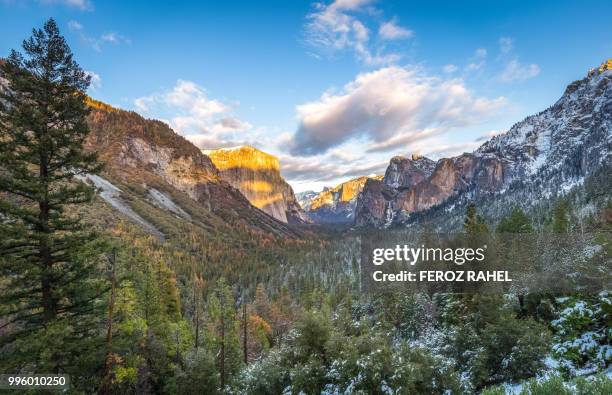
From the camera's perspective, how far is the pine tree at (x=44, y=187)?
477 inches

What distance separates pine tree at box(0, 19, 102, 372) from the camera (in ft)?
39.7

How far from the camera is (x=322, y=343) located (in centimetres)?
1930

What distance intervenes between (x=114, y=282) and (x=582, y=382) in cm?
1725

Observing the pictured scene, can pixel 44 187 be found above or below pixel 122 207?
below

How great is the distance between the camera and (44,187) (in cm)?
1249

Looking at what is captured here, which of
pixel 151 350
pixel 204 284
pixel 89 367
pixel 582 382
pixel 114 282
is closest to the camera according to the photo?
pixel 582 382

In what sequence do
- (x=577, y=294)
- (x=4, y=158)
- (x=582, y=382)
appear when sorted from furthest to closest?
(x=577, y=294) < (x=4, y=158) < (x=582, y=382)

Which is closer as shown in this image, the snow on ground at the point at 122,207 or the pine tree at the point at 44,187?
the pine tree at the point at 44,187

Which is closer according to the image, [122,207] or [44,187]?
[44,187]

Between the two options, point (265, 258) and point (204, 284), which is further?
point (265, 258)

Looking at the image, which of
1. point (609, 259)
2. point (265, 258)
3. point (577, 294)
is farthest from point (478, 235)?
point (265, 258)

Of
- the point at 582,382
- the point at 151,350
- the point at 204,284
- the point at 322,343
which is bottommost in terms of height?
the point at 204,284

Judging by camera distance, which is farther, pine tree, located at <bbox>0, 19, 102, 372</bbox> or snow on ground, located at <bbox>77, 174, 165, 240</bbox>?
snow on ground, located at <bbox>77, 174, 165, 240</bbox>

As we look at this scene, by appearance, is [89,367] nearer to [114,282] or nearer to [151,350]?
[114,282]
